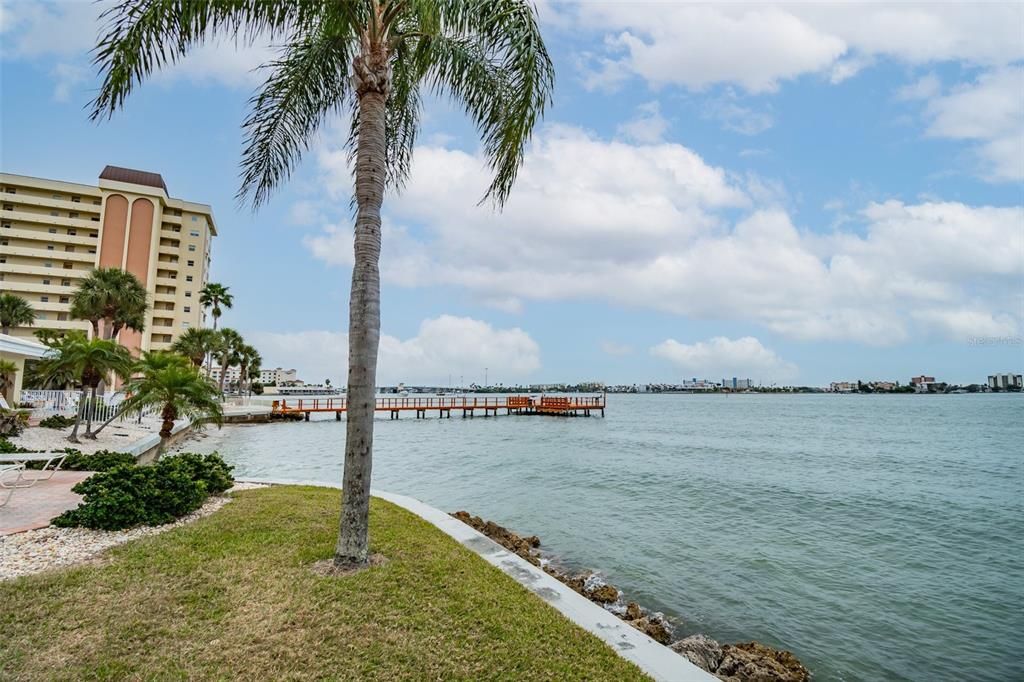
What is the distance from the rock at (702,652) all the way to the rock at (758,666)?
0.24 feet

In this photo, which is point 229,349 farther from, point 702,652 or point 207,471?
point 702,652

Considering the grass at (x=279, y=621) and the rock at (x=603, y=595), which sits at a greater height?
the grass at (x=279, y=621)

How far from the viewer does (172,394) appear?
12.5 meters

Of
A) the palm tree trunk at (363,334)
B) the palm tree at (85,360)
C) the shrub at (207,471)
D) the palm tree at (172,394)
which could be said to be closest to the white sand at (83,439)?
the palm tree at (85,360)

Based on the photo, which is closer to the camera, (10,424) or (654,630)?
(654,630)

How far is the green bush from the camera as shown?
24.0 feet

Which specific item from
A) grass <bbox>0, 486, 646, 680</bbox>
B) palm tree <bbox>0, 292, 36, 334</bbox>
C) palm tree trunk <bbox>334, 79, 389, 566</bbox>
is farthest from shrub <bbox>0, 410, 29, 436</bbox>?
palm tree <bbox>0, 292, 36, 334</bbox>

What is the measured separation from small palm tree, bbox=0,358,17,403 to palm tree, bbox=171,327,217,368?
67.0ft

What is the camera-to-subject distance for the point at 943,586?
10.3 m

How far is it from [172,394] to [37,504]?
13.2ft

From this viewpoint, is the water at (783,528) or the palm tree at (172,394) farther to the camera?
the palm tree at (172,394)

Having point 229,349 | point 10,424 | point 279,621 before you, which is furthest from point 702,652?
point 229,349

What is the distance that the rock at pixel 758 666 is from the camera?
6113 mm

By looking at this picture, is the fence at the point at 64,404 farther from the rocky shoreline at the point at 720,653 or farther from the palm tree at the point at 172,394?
the rocky shoreline at the point at 720,653
